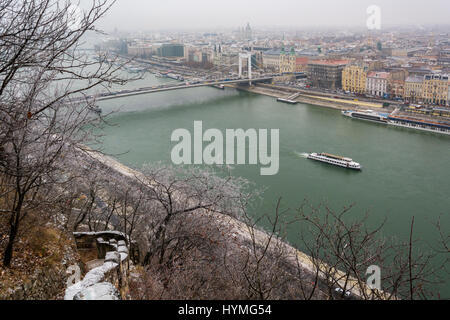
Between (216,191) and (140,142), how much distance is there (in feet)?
11.7

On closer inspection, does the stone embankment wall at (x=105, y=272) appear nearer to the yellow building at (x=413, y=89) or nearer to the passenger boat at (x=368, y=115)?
the passenger boat at (x=368, y=115)

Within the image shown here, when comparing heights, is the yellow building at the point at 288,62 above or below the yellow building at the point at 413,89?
above

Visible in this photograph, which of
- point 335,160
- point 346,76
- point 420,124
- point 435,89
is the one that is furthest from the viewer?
point 346,76

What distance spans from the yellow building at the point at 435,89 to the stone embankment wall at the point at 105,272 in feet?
30.3

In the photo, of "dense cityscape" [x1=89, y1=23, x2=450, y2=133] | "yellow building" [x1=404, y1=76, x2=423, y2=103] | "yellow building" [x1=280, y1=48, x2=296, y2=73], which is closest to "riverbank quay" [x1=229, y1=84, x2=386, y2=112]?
"dense cityscape" [x1=89, y1=23, x2=450, y2=133]

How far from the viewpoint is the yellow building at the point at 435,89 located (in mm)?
8945

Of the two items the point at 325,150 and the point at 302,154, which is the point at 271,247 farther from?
the point at 325,150

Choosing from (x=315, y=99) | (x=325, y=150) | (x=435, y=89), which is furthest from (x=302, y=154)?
(x=435, y=89)

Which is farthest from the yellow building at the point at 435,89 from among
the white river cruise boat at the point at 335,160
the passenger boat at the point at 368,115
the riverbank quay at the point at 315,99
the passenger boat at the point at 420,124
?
the white river cruise boat at the point at 335,160

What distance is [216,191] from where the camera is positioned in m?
2.86

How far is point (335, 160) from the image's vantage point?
5145 mm

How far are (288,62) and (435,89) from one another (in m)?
6.32
